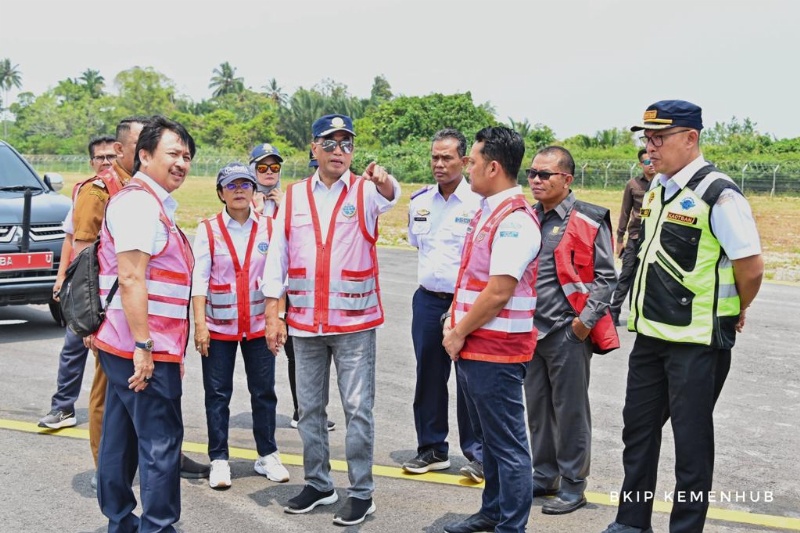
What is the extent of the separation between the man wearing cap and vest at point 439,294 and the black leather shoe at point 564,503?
0.66 m

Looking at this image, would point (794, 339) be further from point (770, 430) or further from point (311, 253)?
point (311, 253)

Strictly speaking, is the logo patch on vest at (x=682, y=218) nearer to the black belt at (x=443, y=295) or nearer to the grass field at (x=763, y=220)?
the black belt at (x=443, y=295)

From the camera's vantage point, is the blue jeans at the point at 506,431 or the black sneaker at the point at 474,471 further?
the black sneaker at the point at 474,471

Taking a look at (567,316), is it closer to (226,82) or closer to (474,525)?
(474,525)

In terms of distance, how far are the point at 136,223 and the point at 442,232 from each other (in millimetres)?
2225

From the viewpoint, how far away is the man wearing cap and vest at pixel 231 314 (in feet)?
17.9

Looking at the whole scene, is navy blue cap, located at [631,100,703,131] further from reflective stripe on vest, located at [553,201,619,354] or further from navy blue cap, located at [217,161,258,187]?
navy blue cap, located at [217,161,258,187]

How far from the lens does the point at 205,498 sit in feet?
16.9

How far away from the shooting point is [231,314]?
5453 mm

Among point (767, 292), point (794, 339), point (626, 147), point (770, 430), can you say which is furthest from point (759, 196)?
point (770, 430)

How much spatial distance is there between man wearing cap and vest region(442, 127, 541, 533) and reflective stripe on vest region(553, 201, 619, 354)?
2.33ft

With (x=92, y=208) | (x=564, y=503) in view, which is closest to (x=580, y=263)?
(x=564, y=503)

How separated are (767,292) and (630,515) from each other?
10042mm

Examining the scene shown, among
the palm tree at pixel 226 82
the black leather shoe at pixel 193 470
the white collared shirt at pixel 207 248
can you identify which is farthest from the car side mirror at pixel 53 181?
the palm tree at pixel 226 82
